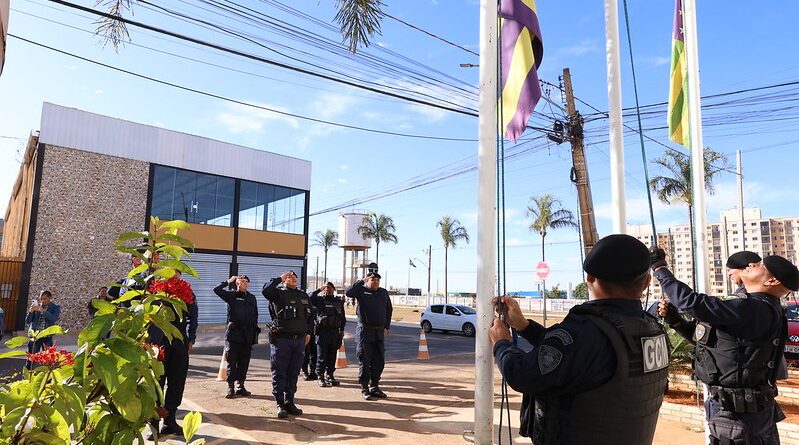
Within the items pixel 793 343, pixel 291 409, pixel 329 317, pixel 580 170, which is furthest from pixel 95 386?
pixel 793 343

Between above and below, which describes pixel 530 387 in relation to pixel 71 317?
above

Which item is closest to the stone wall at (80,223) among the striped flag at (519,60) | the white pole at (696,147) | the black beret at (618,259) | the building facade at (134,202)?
the building facade at (134,202)

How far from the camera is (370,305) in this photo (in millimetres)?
7809

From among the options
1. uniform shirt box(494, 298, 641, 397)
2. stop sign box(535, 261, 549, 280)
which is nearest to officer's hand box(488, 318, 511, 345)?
uniform shirt box(494, 298, 641, 397)

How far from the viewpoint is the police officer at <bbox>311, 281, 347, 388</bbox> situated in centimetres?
862

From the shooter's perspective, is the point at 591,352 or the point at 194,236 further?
the point at 194,236

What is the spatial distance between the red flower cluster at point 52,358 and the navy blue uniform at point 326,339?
710 cm

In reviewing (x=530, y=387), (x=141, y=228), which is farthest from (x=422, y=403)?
(x=141, y=228)

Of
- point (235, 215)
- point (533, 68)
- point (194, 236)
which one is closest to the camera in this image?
point (533, 68)

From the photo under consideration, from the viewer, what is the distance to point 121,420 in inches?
69.5

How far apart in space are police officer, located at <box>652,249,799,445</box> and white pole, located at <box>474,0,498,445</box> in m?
1.14

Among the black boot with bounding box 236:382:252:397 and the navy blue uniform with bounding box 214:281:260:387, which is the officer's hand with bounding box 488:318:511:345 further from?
the black boot with bounding box 236:382:252:397

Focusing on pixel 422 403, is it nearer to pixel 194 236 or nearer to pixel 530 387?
pixel 530 387

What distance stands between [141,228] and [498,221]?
19.5 meters
